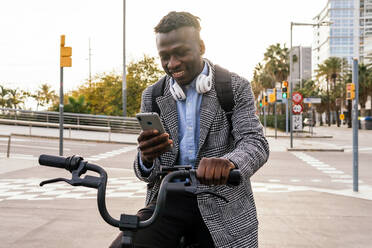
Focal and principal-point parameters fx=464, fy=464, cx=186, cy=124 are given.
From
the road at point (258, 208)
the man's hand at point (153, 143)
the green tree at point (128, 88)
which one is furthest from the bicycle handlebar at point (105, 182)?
the green tree at point (128, 88)

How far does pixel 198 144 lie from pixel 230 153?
0.19 meters

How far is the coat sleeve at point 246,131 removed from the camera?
195 centimetres

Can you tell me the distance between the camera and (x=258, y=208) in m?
6.74

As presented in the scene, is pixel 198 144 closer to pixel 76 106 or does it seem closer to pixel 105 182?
pixel 105 182

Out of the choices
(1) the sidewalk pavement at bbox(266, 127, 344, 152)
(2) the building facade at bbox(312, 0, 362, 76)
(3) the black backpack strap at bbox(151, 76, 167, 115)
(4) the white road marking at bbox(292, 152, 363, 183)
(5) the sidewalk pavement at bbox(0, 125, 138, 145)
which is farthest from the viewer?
(2) the building facade at bbox(312, 0, 362, 76)

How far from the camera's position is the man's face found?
201cm

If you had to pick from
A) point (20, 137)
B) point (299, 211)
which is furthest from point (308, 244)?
point (20, 137)

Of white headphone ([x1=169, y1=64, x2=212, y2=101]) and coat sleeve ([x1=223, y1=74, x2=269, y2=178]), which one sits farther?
white headphone ([x1=169, y1=64, x2=212, y2=101])

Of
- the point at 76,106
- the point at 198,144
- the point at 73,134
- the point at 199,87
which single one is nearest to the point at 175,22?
the point at 199,87

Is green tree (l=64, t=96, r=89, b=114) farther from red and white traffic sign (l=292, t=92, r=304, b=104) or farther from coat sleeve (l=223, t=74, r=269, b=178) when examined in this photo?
coat sleeve (l=223, t=74, r=269, b=178)

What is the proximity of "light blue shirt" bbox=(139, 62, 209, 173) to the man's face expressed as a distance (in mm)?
64

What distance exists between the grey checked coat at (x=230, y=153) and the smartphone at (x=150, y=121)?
0.29 metres

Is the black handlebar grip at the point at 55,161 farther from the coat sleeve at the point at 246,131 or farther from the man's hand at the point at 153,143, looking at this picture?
the coat sleeve at the point at 246,131

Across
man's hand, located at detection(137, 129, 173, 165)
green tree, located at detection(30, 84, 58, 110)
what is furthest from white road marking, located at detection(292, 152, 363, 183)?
green tree, located at detection(30, 84, 58, 110)
